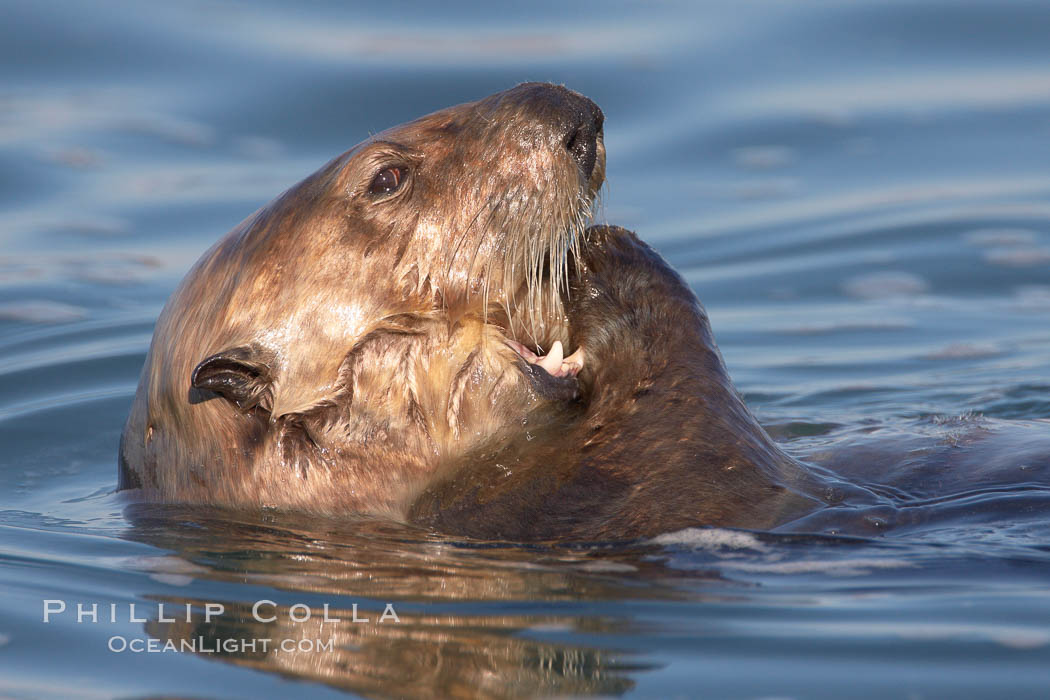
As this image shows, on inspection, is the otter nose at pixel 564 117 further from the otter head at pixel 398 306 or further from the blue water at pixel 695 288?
the blue water at pixel 695 288

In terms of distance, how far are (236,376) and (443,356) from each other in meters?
0.63

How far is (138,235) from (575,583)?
6016mm

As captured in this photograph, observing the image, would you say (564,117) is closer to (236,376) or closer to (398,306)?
(398,306)

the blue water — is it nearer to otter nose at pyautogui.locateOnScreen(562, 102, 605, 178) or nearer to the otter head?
the otter head

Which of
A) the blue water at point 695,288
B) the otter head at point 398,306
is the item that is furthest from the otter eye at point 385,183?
the blue water at point 695,288

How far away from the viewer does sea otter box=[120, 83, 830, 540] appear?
421 cm

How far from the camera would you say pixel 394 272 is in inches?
168

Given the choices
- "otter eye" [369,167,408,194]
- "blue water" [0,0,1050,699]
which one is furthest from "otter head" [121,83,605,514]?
"blue water" [0,0,1050,699]

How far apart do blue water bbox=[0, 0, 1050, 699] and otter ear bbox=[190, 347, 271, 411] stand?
434 millimetres

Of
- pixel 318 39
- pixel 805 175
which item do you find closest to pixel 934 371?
pixel 805 175

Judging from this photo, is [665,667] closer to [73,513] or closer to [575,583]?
[575,583]

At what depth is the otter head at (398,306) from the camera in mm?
4250

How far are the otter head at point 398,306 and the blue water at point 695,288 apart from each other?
28cm

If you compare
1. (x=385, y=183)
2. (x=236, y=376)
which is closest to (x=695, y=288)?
(x=385, y=183)
